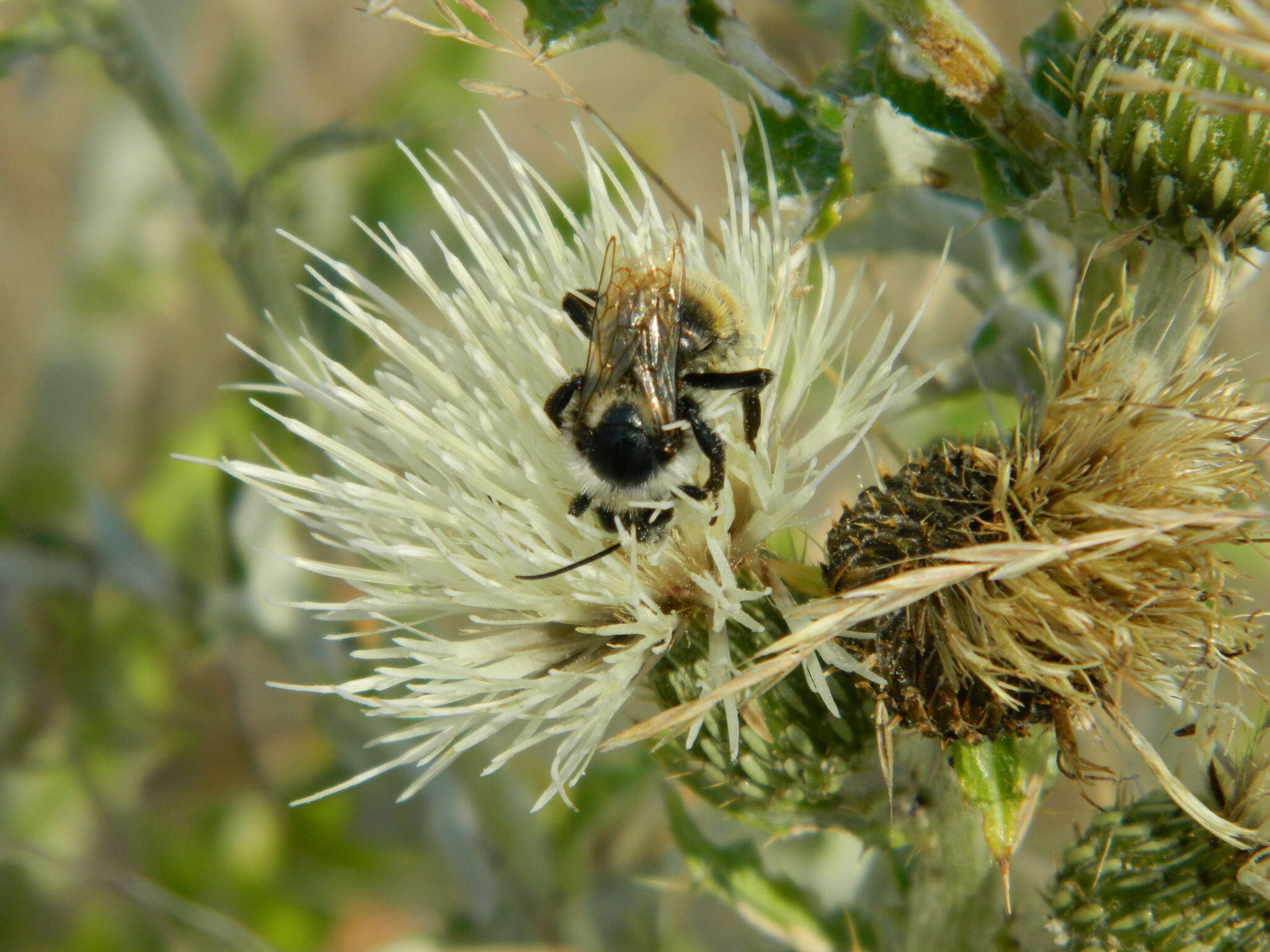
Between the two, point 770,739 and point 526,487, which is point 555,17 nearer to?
point 526,487

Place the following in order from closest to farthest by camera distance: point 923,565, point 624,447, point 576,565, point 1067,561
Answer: point 1067,561 < point 923,565 < point 576,565 < point 624,447

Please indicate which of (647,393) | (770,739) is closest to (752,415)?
(647,393)

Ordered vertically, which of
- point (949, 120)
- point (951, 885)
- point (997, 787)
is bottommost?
point (951, 885)

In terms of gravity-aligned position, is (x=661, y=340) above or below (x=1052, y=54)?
below

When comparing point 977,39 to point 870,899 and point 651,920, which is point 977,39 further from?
point 651,920

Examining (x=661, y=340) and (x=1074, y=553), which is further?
(x=661, y=340)

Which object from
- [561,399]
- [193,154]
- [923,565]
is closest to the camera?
[923,565]

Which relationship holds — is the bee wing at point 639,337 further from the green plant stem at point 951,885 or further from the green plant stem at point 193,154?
the green plant stem at point 193,154

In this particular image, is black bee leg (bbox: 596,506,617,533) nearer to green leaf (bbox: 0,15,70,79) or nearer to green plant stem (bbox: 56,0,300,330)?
green plant stem (bbox: 56,0,300,330)
